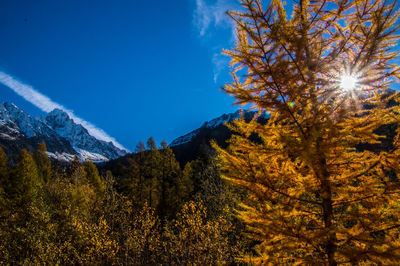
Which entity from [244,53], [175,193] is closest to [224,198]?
[244,53]

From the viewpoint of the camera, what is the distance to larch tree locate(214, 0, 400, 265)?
2.46 m

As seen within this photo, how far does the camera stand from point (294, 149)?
238 cm

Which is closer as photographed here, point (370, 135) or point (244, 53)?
point (370, 135)

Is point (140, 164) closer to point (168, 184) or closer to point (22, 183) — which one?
point (168, 184)

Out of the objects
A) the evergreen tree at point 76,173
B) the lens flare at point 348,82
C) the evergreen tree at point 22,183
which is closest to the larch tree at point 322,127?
the lens flare at point 348,82

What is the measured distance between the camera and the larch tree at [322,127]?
8.06 ft

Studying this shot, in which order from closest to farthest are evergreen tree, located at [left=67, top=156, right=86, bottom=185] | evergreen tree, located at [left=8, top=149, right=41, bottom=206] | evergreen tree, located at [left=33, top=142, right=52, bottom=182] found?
evergreen tree, located at [left=67, top=156, right=86, bottom=185], evergreen tree, located at [left=8, top=149, right=41, bottom=206], evergreen tree, located at [left=33, top=142, right=52, bottom=182]

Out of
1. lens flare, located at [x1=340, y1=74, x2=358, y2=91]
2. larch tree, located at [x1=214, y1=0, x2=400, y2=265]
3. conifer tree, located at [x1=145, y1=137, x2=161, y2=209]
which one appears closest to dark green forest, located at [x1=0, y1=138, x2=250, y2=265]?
conifer tree, located at [x1=145, y1=137, x2=161, y2=209]

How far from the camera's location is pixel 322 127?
2.45m

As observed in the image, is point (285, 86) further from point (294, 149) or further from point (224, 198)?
point (224, 198)

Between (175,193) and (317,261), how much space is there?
67.2ft

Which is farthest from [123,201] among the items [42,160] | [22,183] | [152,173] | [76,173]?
[42,160]

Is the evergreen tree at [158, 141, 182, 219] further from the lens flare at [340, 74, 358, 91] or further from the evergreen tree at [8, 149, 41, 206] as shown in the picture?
the lens flare at [340, 74, 358, 91]

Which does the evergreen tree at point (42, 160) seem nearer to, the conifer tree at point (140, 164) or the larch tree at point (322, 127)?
the conifer tree at point (140, 164)
